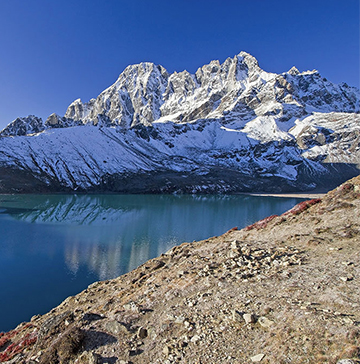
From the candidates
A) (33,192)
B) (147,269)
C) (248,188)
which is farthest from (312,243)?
(248,188)

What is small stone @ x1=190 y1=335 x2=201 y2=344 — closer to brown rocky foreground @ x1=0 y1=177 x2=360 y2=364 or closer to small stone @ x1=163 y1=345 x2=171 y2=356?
brown rocky foreground @ x1=0 y1=177 x2=360 y2=364

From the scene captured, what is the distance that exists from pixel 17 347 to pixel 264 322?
13.9 m

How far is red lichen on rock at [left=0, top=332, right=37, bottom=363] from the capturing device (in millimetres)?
13602

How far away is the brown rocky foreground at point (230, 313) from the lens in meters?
9.32

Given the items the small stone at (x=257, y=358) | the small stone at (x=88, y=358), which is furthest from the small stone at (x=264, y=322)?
the small stone at (x=88, y=358)

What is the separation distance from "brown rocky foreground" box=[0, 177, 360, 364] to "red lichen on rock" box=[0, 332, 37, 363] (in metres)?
0.08

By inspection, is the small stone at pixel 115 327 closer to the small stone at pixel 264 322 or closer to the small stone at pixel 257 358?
the small stone at pixel 257 358

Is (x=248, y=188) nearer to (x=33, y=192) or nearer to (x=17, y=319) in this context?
(x=33, y=192)

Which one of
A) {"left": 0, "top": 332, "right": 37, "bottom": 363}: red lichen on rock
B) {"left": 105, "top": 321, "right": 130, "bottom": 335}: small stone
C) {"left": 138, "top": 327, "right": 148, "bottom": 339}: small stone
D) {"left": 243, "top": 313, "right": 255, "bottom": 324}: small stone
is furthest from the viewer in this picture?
{"left": 0, "top": 332, "right": 37, "bottom": 363}: red lichen on rock

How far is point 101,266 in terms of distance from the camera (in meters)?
35.5

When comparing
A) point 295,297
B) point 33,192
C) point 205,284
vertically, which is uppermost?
point 295,297

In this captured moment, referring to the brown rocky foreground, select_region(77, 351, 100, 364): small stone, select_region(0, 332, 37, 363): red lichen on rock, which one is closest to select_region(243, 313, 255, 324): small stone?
the brown rocky foreground

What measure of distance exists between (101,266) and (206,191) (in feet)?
Answer: 462

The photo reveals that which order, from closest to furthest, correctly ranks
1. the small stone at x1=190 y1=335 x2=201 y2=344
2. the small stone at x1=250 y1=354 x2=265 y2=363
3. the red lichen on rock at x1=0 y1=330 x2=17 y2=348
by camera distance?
1. the small stone at x1=250 y1=354 x2=265 y2=363
2. the small stone at x1=190 y1=335 x2=201 y2=344
3. the red lichen on rock at x1=0 y1=330 x2=17 y2=348
